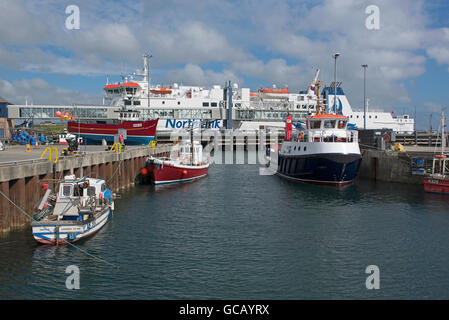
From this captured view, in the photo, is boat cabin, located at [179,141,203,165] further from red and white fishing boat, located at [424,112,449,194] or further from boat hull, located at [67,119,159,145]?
red and white fishing boat, located at [424,112,449,194]

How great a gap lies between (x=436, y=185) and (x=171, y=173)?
25472 millimetres

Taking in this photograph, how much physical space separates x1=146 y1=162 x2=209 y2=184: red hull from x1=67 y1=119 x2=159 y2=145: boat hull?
1865 centimetres

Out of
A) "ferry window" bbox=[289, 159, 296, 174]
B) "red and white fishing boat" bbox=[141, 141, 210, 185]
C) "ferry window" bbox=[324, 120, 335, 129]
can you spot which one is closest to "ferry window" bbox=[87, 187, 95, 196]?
"red and white fishing boat" bbox=[141, 141, 210, 185]

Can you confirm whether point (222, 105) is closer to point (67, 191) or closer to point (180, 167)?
point (180, 167)

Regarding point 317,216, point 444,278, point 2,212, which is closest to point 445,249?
point 444,278

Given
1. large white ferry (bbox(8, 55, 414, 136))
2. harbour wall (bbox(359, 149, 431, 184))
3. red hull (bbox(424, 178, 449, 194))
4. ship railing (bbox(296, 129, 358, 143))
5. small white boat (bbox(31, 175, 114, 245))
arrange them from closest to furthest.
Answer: small white boat (bbox(31, 175, 114, 245)) < red hull (bbox(424, 178, 449, 194)) < ship railing (bbox(296, 129, 358, 143)) < harbour wall (bbox(359, 149, 431, 184)) < large white ferry (bbox(8, 55, 414, 136))

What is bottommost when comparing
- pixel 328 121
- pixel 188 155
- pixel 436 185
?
pixel 436 185

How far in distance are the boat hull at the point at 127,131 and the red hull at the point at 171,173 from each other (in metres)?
18.7

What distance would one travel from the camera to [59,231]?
1933cm

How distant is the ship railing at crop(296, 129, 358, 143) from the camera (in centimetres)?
4097

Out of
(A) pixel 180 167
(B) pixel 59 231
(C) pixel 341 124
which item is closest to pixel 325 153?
(C) pixel 341 124

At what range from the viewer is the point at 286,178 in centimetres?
4788

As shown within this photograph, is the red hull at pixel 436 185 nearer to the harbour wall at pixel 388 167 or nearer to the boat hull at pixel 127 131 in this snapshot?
the harbour wall at pixel 388 167

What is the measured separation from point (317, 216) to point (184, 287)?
48.1 feet
